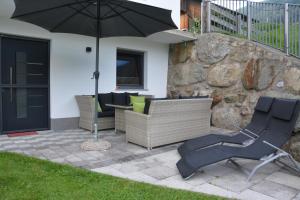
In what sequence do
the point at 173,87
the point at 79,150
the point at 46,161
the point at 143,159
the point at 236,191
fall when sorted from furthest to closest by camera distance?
the point at 173,87, the point at 79,150, the point at 143,159, the point at 46,161, the point at 236,191

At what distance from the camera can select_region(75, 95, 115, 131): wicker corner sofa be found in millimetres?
6148

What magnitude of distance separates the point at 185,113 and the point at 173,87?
333 centimetres

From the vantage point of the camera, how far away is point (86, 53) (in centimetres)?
682

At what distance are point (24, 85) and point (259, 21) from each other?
19.3ft

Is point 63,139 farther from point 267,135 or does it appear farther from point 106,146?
point 267,135

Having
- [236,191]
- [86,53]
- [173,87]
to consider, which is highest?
[86,53]

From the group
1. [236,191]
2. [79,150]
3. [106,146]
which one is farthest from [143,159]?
[236,191]

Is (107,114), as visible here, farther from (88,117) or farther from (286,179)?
(286,179)

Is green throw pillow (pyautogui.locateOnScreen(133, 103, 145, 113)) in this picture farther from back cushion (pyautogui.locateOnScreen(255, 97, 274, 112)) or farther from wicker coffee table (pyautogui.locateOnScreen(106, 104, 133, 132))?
back cushion (pyautogui.locateOnScreen(255, 97, 274, 112))

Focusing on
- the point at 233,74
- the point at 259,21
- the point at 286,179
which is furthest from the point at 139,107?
the point at 259,21

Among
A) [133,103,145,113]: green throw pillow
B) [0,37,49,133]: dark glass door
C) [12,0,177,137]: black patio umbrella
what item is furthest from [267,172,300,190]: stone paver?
[0,37,49,133]: dark glass door

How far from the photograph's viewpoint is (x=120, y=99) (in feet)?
22.8

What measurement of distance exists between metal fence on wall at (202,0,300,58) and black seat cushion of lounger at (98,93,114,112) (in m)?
3.42

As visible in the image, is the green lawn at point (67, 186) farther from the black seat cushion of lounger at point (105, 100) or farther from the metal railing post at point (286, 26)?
the metal railing post at point (286, 26)
